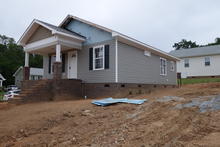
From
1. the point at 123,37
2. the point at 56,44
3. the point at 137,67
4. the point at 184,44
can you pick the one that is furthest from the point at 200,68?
the point at 184,44

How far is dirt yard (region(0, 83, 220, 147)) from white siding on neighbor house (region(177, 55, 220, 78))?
19.6 metres

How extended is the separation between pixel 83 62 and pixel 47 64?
415cm

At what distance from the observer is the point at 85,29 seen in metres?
11.0

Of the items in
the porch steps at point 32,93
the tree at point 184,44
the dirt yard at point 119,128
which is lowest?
the dirt yard at point 119,128

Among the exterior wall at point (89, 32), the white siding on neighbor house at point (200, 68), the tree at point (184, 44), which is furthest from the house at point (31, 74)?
the tree at point (184, 44)

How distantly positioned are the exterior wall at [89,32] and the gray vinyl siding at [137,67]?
110 centimetres

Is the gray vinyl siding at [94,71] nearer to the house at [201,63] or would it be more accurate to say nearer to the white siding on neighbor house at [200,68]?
the house at [201,63]

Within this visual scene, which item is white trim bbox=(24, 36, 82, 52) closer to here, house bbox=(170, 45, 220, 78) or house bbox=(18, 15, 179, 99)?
house bbox=(18, 15, 179, 99)

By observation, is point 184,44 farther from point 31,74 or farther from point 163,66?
point 31,74

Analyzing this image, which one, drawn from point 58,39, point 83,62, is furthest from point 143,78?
point 58,39

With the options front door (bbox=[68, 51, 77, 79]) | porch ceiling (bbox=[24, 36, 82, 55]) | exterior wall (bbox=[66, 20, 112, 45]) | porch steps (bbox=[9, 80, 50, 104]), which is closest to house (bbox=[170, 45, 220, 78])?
exterior wall (bbox=[66, 20, 112, 45])

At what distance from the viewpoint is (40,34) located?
10898 mm

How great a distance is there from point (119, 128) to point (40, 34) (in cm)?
929

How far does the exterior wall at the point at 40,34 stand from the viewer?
408 inches
